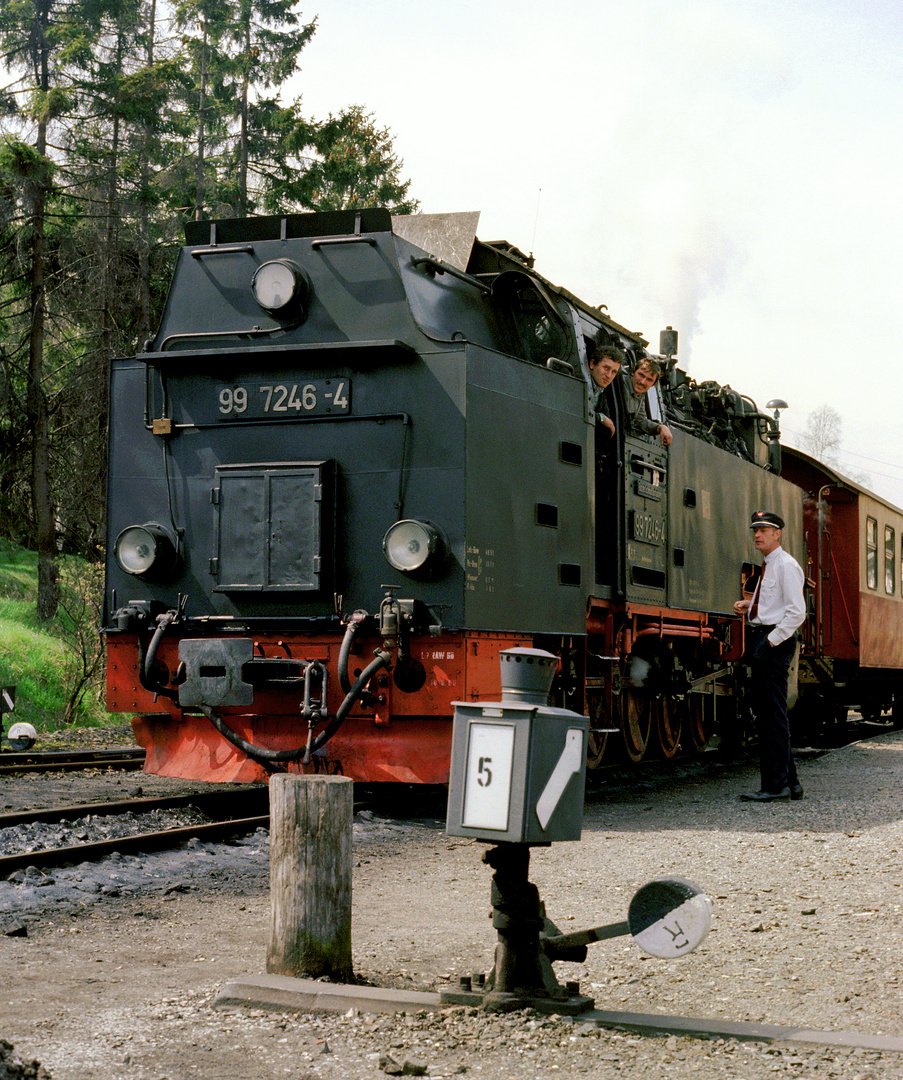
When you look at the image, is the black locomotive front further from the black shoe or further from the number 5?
the number 5

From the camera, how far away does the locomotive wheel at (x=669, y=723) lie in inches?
451

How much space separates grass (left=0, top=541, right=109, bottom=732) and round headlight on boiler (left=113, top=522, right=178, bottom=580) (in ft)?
26.4

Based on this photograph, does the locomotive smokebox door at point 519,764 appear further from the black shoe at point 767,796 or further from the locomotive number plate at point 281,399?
the black shoe at point 767,796

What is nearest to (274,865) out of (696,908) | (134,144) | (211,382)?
(696,908)

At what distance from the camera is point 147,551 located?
27.6 feet

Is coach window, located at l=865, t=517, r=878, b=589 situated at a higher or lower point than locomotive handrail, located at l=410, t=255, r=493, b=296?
lower

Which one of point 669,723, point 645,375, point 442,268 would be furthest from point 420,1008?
point 669,723

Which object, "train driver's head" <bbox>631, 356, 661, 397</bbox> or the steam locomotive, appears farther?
"train driver's head" <bbox>631, 356, 661, 397</bbox>

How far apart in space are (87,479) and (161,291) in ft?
13.0

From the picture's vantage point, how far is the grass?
17.1 meters

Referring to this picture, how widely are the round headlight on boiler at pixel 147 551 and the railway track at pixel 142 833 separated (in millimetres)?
1481

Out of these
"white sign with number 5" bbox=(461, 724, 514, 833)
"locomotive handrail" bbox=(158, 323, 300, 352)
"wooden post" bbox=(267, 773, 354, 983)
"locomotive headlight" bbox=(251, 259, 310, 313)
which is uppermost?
"locomotive headlight" bbox=(251, 259, 310, 313)

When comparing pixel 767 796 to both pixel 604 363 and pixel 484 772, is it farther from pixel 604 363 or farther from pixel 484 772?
pixel 484 772

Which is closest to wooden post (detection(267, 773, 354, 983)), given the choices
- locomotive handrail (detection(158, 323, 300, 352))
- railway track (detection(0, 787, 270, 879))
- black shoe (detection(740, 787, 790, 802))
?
railway track (detection(0, 787, 270, 879))
